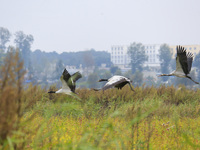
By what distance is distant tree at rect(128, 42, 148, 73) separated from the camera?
100 m

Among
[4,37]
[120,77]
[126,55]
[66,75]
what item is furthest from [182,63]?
[126,55]

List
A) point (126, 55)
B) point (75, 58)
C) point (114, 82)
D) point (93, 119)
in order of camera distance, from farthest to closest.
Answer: point (126, 55), point (75, 58), point (93, 119), point (114, 82)

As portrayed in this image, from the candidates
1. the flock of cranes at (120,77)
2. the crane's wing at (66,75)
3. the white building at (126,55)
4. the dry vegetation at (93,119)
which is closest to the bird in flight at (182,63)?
the flock of cranes at (120,77)

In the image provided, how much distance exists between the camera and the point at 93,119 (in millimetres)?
7328

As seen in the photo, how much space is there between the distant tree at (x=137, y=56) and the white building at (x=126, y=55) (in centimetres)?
3188

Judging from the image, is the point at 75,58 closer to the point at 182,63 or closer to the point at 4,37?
the point at 4,37

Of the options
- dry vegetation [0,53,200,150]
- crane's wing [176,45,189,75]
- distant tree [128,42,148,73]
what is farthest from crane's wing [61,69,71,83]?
distant tree [128,42,148,73]

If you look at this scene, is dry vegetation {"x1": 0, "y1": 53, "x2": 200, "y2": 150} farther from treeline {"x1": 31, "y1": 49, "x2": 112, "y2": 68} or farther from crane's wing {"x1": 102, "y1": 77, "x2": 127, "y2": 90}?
treeline {"x1": 31, "y1": 49, "x2": 112, "y2": 68}

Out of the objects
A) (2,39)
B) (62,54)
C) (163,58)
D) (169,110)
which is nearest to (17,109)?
(169,110)

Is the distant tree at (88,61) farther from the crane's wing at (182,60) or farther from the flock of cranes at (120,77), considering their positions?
the crane's wing at (182,60)

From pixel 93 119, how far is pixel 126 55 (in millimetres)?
130353

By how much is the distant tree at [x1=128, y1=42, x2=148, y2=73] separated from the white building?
3188 centimetres

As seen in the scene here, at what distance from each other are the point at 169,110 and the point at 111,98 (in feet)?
6.45

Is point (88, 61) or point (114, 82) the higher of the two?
point (114, 82)
